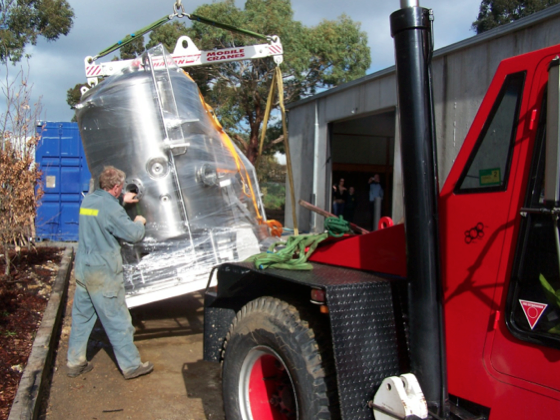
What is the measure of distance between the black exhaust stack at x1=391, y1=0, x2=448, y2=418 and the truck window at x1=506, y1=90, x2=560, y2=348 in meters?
0.32

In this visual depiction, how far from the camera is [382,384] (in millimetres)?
2076

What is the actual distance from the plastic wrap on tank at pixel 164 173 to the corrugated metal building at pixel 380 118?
407cm

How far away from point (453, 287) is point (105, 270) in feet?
9.56

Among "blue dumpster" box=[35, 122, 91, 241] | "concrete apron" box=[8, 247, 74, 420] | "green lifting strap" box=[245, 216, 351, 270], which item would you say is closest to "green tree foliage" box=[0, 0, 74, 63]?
"blue dumpster" box=[35, 122, 91, 241]

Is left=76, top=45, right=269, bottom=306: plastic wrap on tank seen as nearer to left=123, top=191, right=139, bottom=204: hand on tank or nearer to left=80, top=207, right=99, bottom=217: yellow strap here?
left=123, top=191, right=139, bottom=204: hand on tank

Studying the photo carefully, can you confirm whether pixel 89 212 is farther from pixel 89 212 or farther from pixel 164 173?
pixel 164 173

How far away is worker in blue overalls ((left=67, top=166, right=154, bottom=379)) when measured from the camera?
4000 millimetres

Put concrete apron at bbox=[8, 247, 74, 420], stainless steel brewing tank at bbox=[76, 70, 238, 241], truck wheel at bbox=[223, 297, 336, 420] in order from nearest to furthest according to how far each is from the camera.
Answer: truck wheel at bbox=[223, 297, 336, 420] < concrete apron at bbox=[8, 247, 74, 420] < stainless steel brewing tank at bbox=[76, 70, 238, 241]

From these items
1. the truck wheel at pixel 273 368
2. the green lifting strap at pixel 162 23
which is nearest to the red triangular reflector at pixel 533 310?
the truck wheel at pixel 273 368

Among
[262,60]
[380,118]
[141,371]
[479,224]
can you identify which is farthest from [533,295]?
[262,60]

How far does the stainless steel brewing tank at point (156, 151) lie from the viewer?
15.2ft

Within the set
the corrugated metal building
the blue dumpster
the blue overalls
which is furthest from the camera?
the blue dumpster

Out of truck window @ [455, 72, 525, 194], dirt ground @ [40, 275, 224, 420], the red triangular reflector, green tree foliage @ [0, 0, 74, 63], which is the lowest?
dirt ground @ [40, 275, 224, 420]

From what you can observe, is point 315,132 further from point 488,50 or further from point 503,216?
point 503,216
